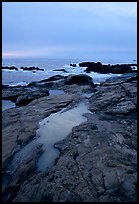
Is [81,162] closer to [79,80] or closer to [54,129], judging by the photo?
[54,129]

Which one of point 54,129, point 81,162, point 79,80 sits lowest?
point 81,162

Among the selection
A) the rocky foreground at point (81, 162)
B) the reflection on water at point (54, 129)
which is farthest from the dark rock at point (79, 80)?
the rocky foreground at point (81, 162)

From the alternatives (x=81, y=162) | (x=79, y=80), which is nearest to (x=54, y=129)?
(x=81, y=162)

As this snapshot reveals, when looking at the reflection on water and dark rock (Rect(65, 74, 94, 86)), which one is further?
dark rock (Rect(65, 74, 94, 86))

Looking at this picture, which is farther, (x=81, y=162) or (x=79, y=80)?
(x=79, y=80)

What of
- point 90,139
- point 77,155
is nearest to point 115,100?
point 90,139

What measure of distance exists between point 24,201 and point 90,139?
208cm

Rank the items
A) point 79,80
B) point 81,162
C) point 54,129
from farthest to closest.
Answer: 1. point 79,80
2. point 54,129
3. point 81,162

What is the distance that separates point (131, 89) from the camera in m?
9.75

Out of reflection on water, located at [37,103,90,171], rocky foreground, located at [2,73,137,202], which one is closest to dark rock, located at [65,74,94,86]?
reflection on water, located at [37,103,90,171]

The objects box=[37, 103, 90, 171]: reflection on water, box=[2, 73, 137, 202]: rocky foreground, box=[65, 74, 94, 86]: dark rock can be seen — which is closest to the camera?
box=[2, 73, 137, 202]: rocky foreground

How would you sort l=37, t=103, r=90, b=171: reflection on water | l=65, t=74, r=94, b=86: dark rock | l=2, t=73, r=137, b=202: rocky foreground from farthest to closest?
l=65, t=74, r=94, b=86: dark rock
l=37, t=103, r=90, b=171: reflection on water
l=2, t=73, r=137, b=202: rocky foreground

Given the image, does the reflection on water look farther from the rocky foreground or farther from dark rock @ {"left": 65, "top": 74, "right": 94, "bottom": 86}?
dark rock @ {"left": 65, "top": 74, "right": 94, "bottom": 86}

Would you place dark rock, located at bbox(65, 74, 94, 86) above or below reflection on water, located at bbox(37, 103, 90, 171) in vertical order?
above
